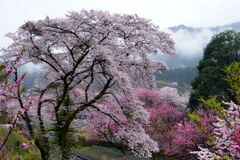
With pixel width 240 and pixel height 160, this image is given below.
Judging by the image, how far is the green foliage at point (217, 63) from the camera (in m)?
19.7

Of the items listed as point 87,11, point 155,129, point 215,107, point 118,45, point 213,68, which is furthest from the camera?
point 213,68

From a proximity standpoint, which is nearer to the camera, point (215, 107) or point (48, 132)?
point (215, 107)

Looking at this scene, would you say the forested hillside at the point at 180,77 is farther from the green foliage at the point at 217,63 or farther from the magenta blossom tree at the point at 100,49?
the magenta blossom tree at the point at 100,49

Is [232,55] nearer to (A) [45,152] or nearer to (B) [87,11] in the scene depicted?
(B) [87,11]

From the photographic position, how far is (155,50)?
1015 cm

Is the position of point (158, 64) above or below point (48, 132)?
above

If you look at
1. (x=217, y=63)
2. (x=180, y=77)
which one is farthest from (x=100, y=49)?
(x=180, y=77)

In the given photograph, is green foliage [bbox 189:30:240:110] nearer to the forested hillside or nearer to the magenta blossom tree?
the magenta blossom tree

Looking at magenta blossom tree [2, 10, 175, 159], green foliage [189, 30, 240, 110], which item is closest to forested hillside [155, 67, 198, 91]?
Result: green foliage [189, 30, 240, 110]

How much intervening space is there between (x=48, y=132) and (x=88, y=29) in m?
5.85

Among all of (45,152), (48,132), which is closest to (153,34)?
(48,132)

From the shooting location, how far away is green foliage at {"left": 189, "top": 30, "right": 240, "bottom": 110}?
19703 mm

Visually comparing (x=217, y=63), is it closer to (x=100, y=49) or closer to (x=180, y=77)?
(x=100, y=49)

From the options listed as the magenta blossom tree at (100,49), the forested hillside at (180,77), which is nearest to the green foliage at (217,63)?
the magenta blossom tree at (100,49)
